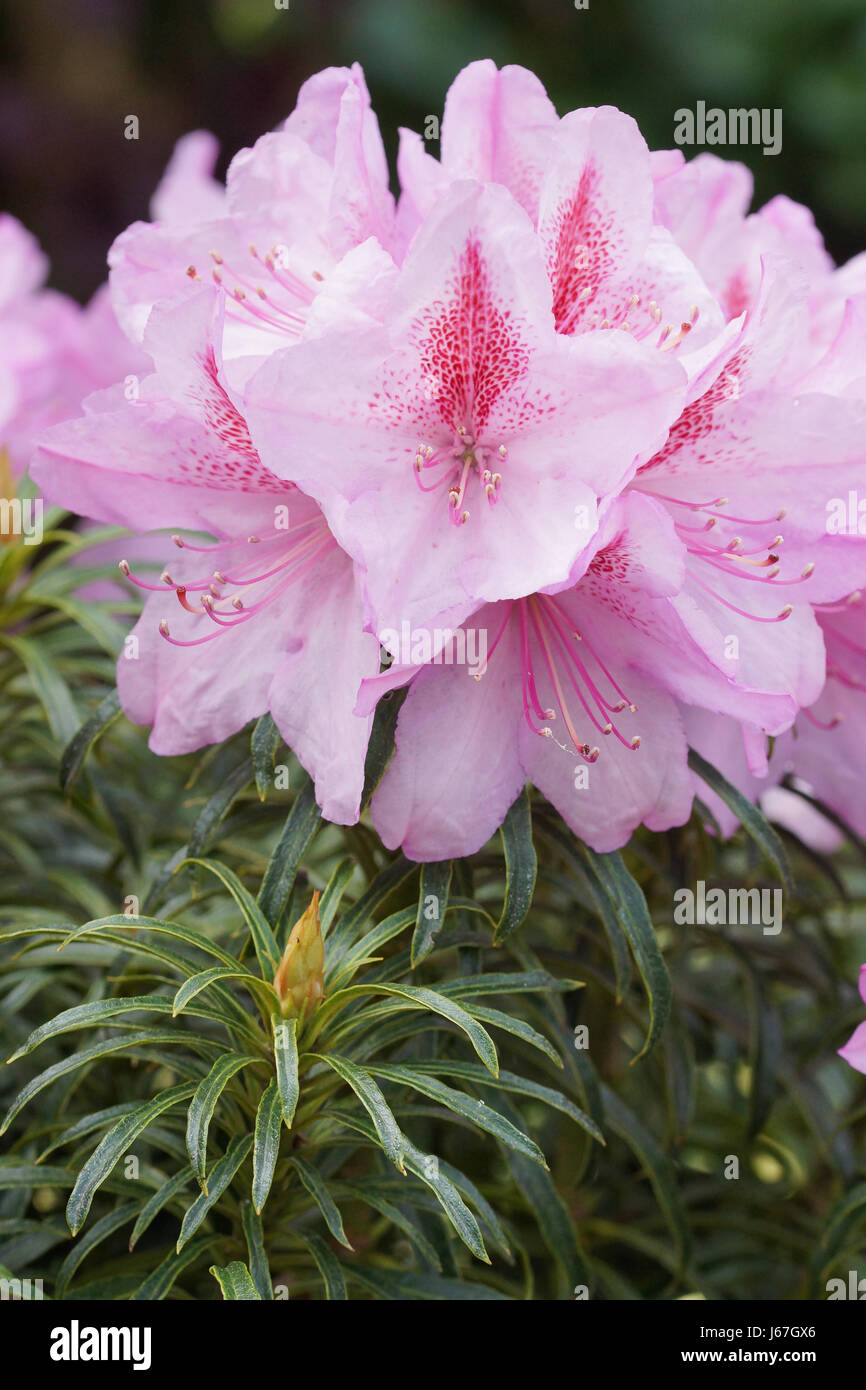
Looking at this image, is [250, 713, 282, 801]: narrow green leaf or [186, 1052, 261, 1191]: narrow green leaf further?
[250, 713, 282, 801]: narrow green leaf

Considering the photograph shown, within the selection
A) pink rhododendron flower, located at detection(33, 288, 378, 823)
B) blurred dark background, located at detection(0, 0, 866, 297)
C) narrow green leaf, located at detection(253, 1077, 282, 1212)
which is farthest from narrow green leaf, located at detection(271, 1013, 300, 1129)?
blurred dark background, located at detection(0, 0, 866, 297)

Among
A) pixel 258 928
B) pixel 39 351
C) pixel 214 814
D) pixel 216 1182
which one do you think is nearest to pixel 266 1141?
pixel 216 1182

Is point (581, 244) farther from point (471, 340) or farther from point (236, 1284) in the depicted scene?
point (236, 1284)

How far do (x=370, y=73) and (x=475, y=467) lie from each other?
2708 mm

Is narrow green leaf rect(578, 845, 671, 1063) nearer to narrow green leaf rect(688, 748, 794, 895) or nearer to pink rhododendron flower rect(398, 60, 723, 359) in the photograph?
narrow green leaf rect(688, 748, 794, 895)

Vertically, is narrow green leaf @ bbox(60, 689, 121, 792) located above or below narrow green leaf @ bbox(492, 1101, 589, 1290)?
above

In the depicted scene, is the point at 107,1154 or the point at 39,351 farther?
the point at 39,351

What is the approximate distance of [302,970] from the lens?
822mm

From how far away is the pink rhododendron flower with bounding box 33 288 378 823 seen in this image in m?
0.86

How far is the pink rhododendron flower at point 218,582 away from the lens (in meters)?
0.86

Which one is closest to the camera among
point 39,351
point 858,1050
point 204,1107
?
point 204,1107

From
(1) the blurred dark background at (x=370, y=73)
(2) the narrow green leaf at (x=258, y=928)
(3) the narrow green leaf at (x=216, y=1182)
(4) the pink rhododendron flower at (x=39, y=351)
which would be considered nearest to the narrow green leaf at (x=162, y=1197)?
(3) the narrow green leaf at (x=216, y=1182)
